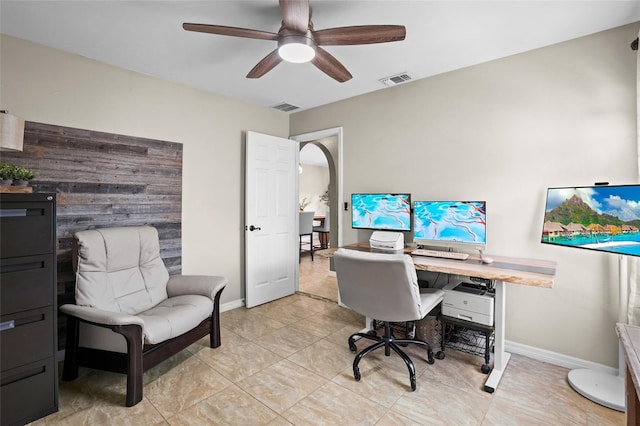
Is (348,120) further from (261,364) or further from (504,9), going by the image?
(261,364)

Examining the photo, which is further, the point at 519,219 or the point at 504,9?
the point at 519,219

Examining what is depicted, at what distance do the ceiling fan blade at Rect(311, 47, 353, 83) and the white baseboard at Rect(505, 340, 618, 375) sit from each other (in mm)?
2583

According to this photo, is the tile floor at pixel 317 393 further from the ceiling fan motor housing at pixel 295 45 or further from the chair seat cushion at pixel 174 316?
the ceiling fan motor housing at pixel 295 45

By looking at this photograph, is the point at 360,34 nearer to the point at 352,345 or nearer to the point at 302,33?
the point at 302,33

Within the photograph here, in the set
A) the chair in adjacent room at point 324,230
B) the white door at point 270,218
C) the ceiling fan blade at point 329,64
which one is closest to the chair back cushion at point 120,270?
the white door at point 270,218

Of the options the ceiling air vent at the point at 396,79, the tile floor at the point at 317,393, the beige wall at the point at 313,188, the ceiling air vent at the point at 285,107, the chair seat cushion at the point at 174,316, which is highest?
the ceiling air vent at the point at 285,107

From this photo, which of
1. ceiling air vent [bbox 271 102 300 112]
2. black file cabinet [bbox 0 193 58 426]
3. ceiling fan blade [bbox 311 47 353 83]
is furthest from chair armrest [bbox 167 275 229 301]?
ceiling air vent [bbox 271 102 300 112]

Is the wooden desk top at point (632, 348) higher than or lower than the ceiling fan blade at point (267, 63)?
lower

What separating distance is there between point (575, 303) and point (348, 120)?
272cm

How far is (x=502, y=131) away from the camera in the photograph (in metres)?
2.59

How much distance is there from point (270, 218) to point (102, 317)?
2161mm

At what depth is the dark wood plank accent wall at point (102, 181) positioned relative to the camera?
2.39 meters

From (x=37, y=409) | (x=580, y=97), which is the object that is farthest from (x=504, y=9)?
(x=37, y=409)

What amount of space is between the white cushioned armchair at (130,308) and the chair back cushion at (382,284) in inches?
46.1
